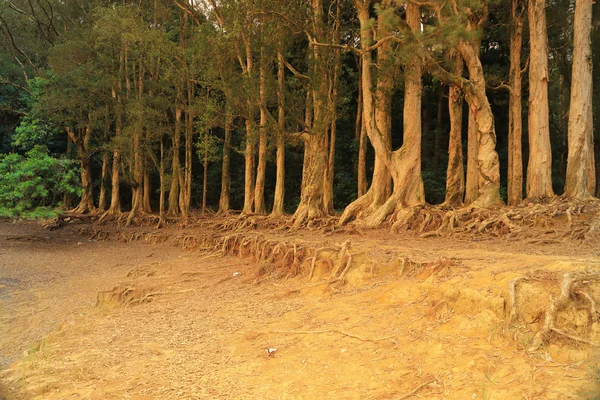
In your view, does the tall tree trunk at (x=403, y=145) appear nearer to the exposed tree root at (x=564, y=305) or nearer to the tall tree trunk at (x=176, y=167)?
the exposed tree root at (x=564, y=305)

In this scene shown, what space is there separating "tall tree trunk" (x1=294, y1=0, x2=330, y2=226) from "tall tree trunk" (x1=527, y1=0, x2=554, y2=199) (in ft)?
19.6

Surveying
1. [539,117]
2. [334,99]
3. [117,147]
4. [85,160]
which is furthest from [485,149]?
[85,160]

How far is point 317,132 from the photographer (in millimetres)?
14359

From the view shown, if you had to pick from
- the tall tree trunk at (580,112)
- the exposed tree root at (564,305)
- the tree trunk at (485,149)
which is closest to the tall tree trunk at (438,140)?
the tall tree trunk at (580,112)

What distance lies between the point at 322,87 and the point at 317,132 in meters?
1.48

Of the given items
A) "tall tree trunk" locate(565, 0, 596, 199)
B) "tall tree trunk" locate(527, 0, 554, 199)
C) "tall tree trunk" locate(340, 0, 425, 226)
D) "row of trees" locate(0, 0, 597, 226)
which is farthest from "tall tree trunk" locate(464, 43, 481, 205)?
"tall tree trunk" locate(565, 0, 596, 199)

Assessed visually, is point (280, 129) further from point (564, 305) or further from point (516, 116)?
point (564, 305)

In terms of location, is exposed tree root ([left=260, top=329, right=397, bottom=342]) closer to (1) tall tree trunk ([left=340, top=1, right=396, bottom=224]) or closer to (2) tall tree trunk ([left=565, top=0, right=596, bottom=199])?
(1) tall tree trunk ([left=340, top=1, right=396, bottom=224])

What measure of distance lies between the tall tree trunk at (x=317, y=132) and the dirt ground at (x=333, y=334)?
480 centimetres

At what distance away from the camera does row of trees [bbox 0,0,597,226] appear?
450 inches

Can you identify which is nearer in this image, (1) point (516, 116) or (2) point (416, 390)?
(2) point (416, 390)

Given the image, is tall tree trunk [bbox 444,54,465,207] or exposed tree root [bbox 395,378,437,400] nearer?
exposed tree root [bbox 395,378,437,400]

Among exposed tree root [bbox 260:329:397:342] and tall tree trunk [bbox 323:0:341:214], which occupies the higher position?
tall tree trunk [bbox 323:0:341:214]

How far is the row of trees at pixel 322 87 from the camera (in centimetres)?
1142
